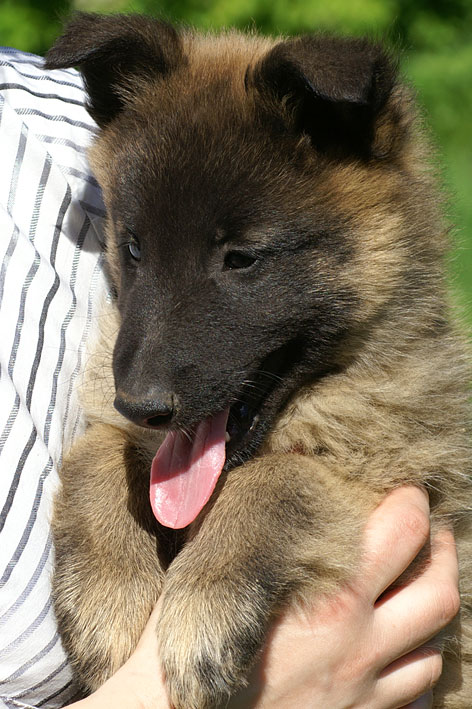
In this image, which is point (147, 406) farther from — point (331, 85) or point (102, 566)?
point (331, 85)

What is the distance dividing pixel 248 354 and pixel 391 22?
6385mm

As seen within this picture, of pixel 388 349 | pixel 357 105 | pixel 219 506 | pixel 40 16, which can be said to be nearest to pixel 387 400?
pixel 388 349

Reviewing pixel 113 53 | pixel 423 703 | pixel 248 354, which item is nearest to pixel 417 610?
pixel 423 703

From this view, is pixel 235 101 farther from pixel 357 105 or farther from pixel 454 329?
pixel 454 329

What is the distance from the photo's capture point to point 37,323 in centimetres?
233

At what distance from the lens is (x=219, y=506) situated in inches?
92.2

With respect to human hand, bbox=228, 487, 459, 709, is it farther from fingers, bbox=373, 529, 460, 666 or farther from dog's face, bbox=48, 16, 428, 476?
dog's face, bbox=48, 16, 428, 476

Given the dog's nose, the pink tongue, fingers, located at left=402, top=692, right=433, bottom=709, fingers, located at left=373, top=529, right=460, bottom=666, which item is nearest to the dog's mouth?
the pink tongue

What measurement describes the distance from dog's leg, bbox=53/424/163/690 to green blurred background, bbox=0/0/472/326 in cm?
A: 476

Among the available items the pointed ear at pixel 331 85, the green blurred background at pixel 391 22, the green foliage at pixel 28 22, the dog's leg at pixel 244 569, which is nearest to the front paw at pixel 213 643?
the dog's leg at pixel 244 569

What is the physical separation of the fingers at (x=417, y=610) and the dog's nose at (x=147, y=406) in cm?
75

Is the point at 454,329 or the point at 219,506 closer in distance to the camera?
the point at 219,506

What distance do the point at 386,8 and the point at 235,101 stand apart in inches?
359

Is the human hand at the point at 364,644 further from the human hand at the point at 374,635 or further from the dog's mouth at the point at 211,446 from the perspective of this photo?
the dog's mouth at the point at 211,446
